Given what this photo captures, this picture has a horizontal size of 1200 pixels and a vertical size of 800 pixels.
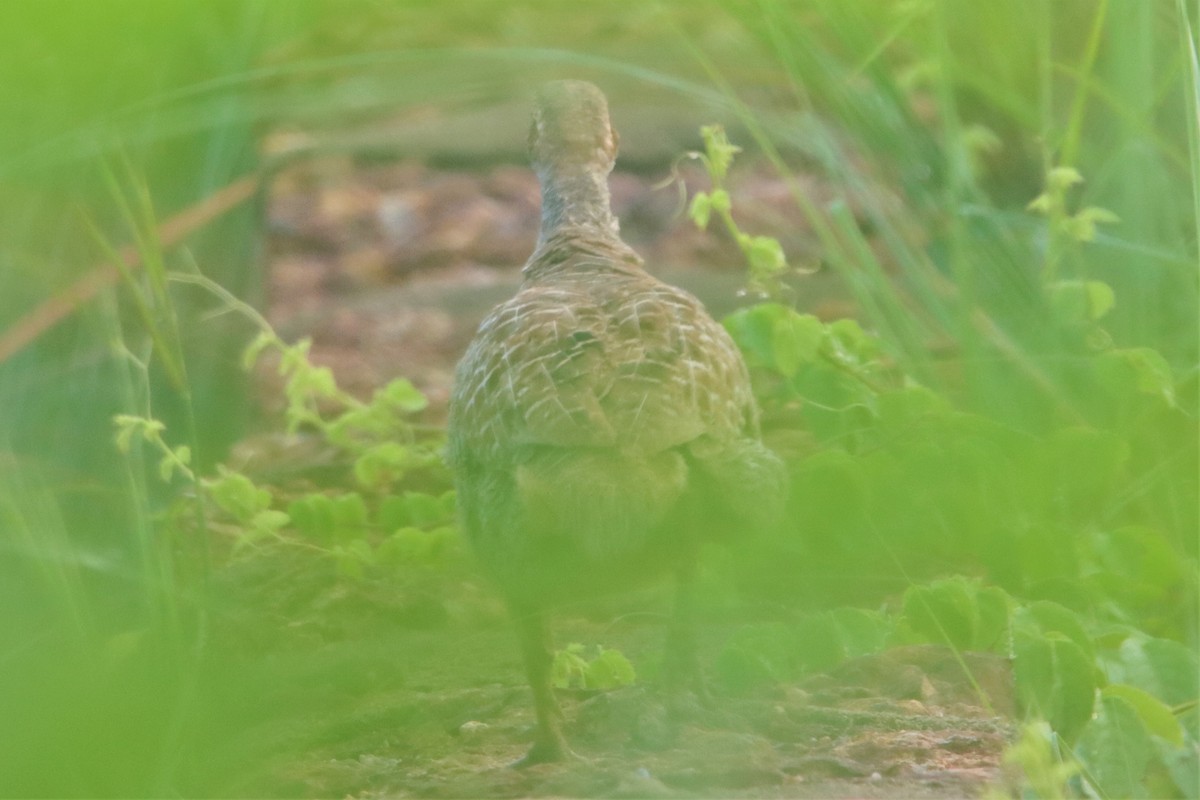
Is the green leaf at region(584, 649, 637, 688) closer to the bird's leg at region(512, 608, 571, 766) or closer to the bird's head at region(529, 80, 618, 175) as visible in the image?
the bird's leg at region(512, 608, 571, 766)

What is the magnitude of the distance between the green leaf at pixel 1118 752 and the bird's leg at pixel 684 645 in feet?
2.70

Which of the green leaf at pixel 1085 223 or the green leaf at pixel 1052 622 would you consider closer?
the green leaf at pixel 1052 622

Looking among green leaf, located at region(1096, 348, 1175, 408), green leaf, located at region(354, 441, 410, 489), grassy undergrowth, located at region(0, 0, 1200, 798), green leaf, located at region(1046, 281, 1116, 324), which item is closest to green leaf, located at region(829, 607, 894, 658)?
grassy undergrowth, located at region(0, 0, 1200, 798)

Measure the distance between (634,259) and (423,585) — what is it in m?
0.97

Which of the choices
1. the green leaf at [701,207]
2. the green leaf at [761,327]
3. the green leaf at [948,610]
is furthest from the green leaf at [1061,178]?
the green leaf at [948,610]

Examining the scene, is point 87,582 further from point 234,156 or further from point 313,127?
point 313,127

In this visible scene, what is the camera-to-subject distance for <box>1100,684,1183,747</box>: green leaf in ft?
7.48

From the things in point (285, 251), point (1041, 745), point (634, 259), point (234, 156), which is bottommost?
point (1041, 745)

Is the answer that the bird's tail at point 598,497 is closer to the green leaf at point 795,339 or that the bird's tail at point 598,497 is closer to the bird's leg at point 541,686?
the bird's leg at point 541,686

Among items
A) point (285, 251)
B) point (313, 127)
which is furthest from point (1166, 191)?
point (313, 127)

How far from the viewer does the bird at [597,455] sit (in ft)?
8.87

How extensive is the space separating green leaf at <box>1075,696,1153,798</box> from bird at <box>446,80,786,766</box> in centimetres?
83

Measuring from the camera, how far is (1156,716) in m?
2.29

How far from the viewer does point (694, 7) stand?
8234 millimetres
